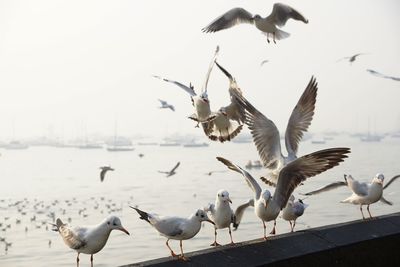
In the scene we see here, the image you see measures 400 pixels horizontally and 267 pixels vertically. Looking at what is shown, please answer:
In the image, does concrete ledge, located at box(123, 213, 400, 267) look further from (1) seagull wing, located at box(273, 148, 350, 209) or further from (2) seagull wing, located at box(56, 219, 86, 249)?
(2) seagull wing, located at box(56, 219, 86, 249)

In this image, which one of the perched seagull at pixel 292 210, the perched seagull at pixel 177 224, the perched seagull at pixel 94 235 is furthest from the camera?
the perched seagull at pixel 292 210

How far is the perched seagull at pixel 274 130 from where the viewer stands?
7801mm

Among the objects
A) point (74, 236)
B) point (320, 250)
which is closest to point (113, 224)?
point (74, 236)

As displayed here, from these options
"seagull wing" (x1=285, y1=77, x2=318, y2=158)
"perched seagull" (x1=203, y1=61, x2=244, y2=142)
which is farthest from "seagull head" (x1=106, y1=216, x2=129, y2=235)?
"seagull wing" (x1=285, y1=77, x2=318, y2=158)

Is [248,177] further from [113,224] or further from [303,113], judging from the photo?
[303,113]

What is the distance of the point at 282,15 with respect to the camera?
29.1 feet

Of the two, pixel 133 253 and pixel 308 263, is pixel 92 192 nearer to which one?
pixel 133 253

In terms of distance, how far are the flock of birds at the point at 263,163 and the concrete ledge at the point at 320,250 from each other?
0.24 meters

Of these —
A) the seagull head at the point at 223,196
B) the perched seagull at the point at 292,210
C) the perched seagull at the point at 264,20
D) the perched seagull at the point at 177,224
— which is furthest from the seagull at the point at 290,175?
the perched seagull at the point at 264,20

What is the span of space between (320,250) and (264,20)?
4.29 meters

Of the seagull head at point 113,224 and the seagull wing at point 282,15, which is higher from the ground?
the seagull wing at point 282,15

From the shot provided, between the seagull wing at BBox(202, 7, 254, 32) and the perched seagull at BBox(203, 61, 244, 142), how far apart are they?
3.20ft

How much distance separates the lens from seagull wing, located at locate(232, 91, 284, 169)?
25.9 ft

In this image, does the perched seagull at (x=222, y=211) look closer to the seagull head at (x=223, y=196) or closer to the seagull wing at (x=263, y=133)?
the seagull head at (x=223, y=196)
